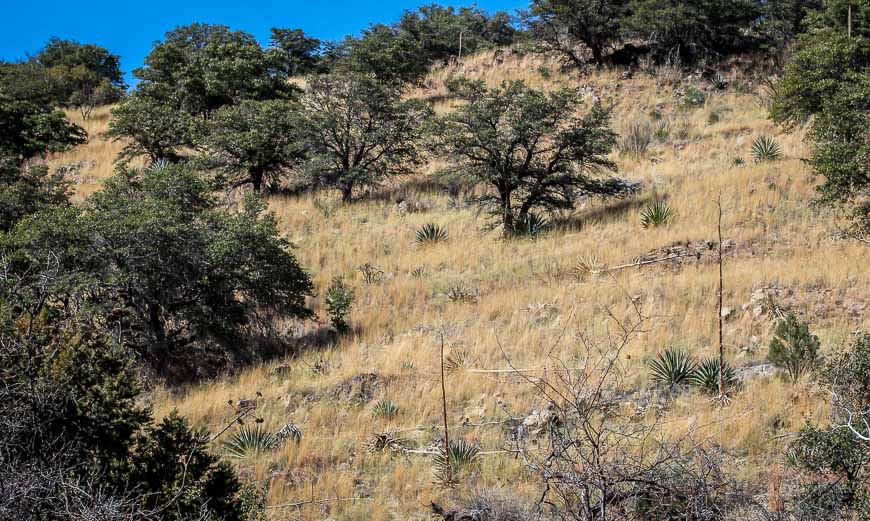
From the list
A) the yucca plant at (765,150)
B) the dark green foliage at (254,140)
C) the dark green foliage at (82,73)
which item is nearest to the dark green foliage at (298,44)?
the dark green foliage at (82,73)

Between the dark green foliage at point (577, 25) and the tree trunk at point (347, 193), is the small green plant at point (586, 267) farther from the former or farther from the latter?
the dark green foliage at point (577, 25)

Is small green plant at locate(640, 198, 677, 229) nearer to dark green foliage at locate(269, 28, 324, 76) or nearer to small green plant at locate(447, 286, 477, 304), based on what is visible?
small green plant at locate(447, 286, 477, 304)

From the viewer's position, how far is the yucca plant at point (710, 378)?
9.24m

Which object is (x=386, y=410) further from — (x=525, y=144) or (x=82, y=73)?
(x=82, y=73)

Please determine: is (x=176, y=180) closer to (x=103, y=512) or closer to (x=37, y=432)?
(x=37, y=432)

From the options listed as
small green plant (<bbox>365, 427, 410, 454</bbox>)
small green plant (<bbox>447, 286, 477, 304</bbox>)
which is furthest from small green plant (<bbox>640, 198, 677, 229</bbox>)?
small green plant (<bbox>365, 427, 410, 454</bbox>)

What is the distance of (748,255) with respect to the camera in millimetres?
14234

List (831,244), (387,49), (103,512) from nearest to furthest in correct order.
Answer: (103,512) → (831,244) → (387,49)

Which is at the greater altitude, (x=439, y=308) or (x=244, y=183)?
(x=244, y=183)

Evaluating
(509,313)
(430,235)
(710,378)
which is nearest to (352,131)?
(430,235)

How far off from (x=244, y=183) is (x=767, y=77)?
70.6ft

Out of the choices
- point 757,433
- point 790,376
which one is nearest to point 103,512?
point 757,433

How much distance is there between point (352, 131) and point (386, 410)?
14717 mm

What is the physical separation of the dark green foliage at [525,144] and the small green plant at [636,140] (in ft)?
15.5
